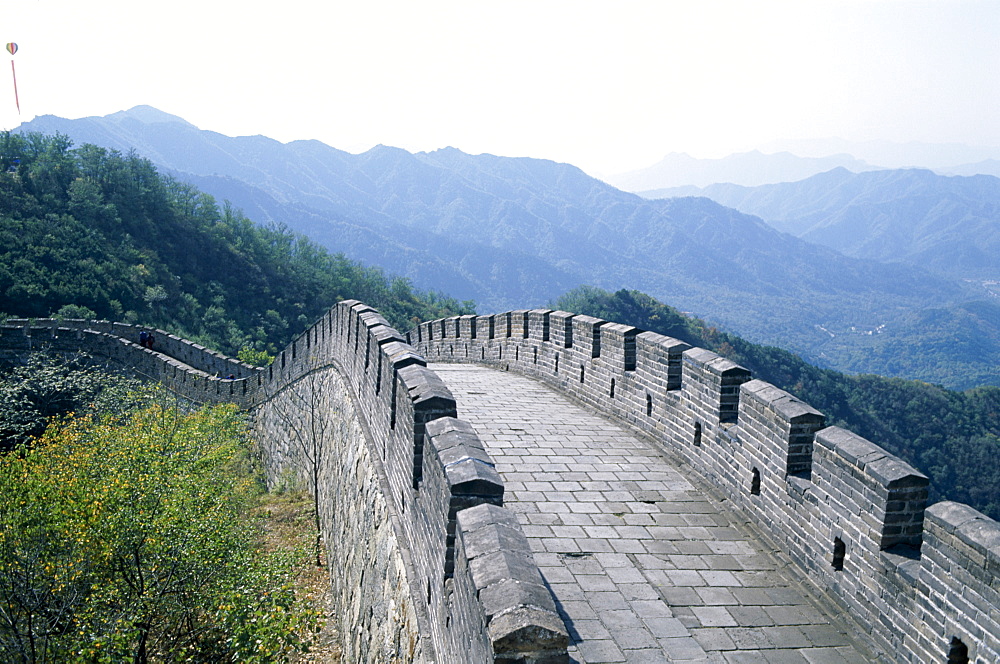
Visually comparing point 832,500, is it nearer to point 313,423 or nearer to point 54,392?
point 313,423

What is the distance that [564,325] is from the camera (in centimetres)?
952

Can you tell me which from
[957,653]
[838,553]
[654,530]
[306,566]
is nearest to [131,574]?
[306,566]

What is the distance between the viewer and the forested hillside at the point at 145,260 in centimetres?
3378

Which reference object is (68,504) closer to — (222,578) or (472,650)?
(222,578)

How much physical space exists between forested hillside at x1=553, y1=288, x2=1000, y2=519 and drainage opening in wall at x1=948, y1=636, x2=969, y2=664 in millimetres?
32688

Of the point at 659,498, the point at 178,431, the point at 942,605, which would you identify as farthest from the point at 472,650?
the point at 178,431

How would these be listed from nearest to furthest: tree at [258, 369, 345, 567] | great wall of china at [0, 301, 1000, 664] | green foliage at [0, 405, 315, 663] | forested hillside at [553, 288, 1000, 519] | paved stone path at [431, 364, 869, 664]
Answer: great wall of china at [0, 301, 1000, 664] → paved stone path at [431, 364, 869, 664] → green foliage at [0, 405, 315, 663] → tree at [258, 369, 345, 567] → forested hillside at [553, 288, 1000, 519]

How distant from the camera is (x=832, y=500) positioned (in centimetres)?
405

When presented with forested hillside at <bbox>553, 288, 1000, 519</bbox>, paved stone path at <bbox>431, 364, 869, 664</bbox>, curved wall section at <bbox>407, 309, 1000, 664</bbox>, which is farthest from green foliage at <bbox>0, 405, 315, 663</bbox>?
forested hillside at <bbox>553, 288, 1000, 519</bbox>

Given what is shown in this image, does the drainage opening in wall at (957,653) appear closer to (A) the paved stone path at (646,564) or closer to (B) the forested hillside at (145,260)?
(A) the paved stone path at (646,564)

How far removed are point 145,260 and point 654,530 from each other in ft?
154

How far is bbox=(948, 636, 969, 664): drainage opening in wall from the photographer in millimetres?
3096

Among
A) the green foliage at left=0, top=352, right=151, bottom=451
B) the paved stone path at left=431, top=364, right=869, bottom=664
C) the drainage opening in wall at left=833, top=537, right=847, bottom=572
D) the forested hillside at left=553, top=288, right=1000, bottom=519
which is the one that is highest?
the drainage opening in wall at left=833, top=537, right=847, bottom=572

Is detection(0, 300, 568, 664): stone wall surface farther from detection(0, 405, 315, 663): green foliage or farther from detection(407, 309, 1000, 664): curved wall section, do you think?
detection(407, 309, 1000, 664): curved wall section
